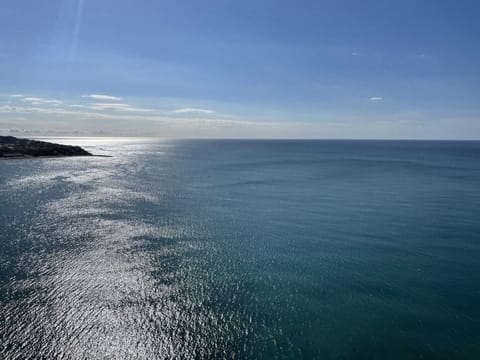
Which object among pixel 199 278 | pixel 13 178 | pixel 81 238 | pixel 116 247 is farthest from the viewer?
pixel 13 178

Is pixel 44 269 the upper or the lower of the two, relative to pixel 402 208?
lower

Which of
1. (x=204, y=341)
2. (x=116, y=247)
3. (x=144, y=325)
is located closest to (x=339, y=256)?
(x=204, y=341)

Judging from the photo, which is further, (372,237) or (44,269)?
(372,237)

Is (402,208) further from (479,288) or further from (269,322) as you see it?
Result: (269,322)

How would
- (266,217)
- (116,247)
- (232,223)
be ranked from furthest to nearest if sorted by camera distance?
1. (266,217)
2. (232,223)
3. (116,247)

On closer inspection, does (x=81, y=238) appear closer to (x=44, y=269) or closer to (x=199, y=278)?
(x=44, y=269)

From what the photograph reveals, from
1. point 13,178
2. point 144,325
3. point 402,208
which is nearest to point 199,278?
Result: point 144,325
